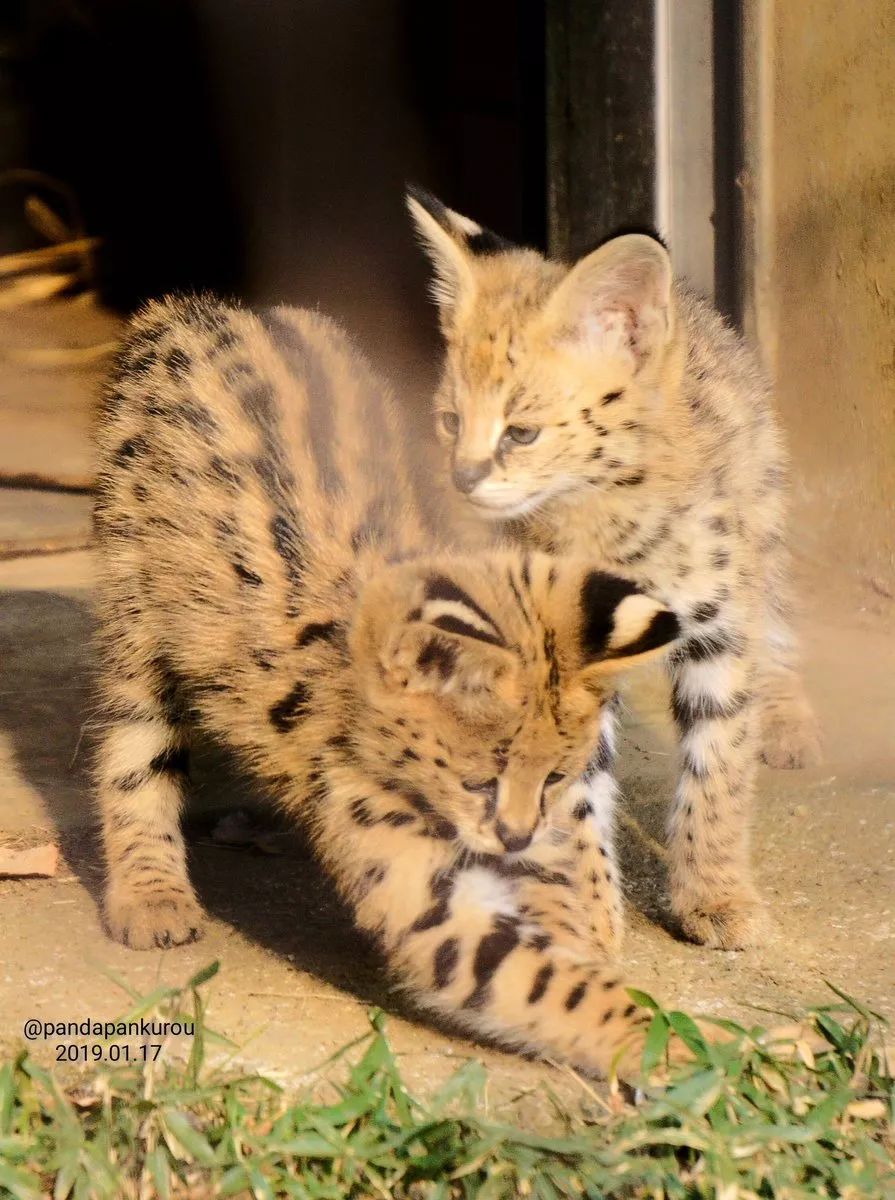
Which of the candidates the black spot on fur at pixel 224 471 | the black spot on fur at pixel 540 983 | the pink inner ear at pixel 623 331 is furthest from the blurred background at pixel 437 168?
the black spot on fur at pixel 540 983

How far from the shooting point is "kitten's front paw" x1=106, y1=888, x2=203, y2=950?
129 inches

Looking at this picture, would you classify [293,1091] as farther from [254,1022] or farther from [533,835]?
[533,835]

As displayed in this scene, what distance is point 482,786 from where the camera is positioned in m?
2.95

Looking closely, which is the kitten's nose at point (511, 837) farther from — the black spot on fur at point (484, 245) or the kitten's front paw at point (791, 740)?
the kitten's front paw at point (791, 740)

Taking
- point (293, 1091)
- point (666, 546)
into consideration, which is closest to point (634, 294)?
point (666, 546)

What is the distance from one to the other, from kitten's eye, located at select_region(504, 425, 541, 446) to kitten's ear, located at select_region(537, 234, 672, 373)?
206mm

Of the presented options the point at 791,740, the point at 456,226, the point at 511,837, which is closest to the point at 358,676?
the point at 511,837

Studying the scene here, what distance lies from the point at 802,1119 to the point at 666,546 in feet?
4.56

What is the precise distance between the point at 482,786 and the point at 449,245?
1.41 metres

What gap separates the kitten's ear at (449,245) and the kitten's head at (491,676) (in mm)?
1018

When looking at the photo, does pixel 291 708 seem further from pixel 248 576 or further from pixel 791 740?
pixel 791 740

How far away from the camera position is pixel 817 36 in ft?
17.4

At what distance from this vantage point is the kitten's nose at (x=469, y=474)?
3547mm

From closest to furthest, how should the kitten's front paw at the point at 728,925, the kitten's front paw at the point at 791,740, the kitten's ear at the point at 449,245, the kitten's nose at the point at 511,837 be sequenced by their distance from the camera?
the kitten's nose at the point at 511,837 < the kitten's front paw at the point at 728,925 < the kitten's ear at the point at 449,245 < the kitten's front paw at the point at 791,740
